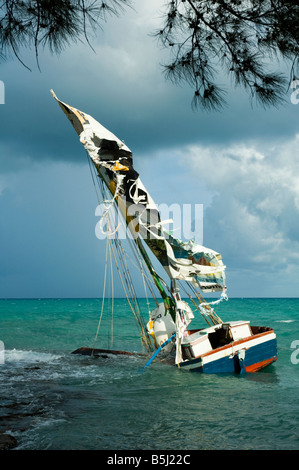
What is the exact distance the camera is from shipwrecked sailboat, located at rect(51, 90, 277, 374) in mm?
12328

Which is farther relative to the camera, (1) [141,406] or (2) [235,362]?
(2) [235,362]

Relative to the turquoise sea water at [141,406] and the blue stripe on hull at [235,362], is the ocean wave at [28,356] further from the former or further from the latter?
the blue stripe on hull at [235,362]

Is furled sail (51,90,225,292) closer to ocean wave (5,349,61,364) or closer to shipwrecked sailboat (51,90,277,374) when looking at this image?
shipwrecked sailboat (51,90,277,374)

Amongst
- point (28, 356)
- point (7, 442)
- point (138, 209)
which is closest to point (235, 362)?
point (138, 209)

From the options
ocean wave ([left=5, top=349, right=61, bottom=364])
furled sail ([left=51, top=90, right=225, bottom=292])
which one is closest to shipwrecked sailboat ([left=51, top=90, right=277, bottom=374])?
furled sail ([left=51, top=90, right=225, bottom=292])

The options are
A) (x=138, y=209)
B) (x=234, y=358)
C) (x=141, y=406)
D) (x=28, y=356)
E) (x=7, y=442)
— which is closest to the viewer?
(x=7, y=442)

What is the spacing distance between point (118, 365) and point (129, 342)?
378 inches

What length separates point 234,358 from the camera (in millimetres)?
12430

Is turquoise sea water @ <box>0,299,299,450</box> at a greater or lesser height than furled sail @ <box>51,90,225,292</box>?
lesser

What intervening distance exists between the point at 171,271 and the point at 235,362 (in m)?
3.14

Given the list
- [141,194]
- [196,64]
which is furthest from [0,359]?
[196,64]

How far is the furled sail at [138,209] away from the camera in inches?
486

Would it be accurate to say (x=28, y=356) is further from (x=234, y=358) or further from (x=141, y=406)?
(x=141, y=406)
